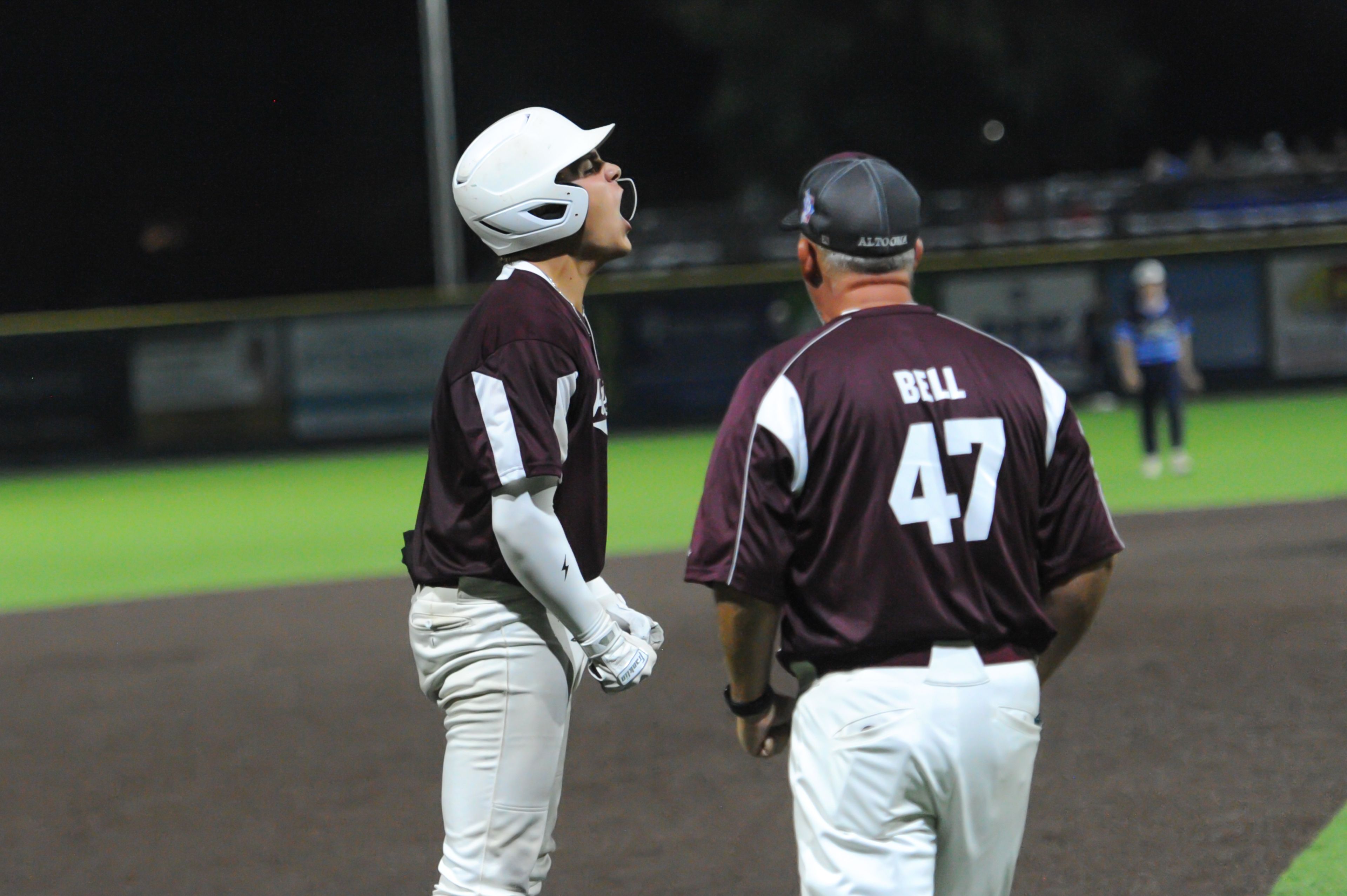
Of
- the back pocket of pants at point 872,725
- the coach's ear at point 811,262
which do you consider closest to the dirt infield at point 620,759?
the back pocket of pants at point 872,725

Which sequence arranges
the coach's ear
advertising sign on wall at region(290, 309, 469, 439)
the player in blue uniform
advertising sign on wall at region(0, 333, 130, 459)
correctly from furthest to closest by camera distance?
advertising sign on wall at region(290, 309, 469, 439) → advertising sign on wall at region(0, 333, 130, 459) → the player in blue uniform → the coach's ear

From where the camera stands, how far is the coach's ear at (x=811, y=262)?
336cm

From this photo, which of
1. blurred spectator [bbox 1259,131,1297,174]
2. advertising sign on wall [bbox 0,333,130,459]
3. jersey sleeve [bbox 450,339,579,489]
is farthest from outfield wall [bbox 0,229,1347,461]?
jersey sleeve [bbox 450,339,579,489]

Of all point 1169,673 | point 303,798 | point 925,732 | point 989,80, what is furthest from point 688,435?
point 989,80

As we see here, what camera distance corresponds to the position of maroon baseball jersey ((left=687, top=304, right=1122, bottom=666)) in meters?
3.14

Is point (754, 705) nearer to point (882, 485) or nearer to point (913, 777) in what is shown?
point (913, 777)

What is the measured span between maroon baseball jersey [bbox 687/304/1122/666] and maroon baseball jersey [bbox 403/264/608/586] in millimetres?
662

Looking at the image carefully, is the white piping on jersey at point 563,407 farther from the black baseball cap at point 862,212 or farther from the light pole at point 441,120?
the light pole at point 441,120

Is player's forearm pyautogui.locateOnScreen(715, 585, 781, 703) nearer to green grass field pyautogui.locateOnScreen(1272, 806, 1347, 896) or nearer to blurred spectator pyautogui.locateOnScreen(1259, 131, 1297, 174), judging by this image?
green grass field pyautogui.locateOnScreen(1272, 806, 1347, 896)

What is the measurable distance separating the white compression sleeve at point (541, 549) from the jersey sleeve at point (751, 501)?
64 cm

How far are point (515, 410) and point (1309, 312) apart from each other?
2177 centimetres

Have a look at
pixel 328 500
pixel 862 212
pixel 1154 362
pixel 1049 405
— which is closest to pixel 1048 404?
pixel 1049 405

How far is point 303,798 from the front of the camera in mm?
6906

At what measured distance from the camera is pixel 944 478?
10.4 feet
